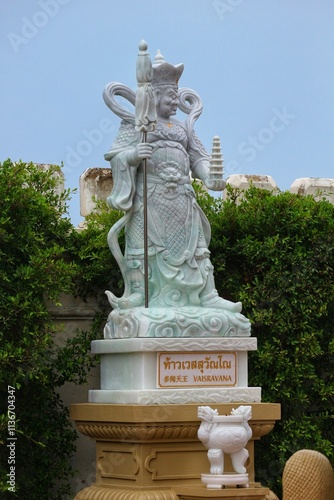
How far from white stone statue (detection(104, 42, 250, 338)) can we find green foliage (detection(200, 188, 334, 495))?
3.70 ft

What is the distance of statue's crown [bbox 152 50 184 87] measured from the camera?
7.83 metres

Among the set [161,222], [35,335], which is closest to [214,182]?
[161,222]

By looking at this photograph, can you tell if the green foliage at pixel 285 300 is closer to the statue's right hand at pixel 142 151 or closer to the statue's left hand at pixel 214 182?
the statue's left hand at pixel 214 182

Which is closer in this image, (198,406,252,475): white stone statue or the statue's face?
(198,406,252,475): white stone statue

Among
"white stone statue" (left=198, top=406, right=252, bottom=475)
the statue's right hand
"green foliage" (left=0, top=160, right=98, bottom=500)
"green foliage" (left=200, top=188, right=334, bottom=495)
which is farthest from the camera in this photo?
"green foliage" (left=200, top=188, right=334, bottom=495)

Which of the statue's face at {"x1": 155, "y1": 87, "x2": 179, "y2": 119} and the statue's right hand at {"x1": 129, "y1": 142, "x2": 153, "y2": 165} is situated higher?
the statue's face at {"x1": 155, "y1": 87, "x2": 179, "y2": 119}

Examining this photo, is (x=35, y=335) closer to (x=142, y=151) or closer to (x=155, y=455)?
(x=155, y=455)

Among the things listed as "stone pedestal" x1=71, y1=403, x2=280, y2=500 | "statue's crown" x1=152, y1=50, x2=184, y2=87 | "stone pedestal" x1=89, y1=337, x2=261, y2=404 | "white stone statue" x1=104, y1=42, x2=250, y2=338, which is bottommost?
"stone pedestal" x1=71, y1=403, x2=280, y2=500

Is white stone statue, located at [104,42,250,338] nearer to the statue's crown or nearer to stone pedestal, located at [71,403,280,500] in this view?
the statue's crown

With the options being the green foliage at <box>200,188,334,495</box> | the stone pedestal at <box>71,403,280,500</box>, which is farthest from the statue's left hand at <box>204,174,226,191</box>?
the stone pedestal at <box>71,403,280,500</box>

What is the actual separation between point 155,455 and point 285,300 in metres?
2.20

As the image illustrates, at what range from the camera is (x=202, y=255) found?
25.7 feet

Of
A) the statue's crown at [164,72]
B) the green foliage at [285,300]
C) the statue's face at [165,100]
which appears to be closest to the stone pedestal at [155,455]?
the green foliage at [285,300]

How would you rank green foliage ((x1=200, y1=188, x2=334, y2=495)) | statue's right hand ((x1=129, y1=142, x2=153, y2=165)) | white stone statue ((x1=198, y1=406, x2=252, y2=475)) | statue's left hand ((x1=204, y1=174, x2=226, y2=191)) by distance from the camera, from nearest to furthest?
white stone statue ((x1=198, y1=406, x2=252, y2=475)) → statue's right hand ((x1=129, y1=142, x2=153, y2=165)) → statue's left hand ((x1=204, y1=174, x2=226, y2=191)) → green foliage ((x1=200, y1=188, x2=334, y2=495))
